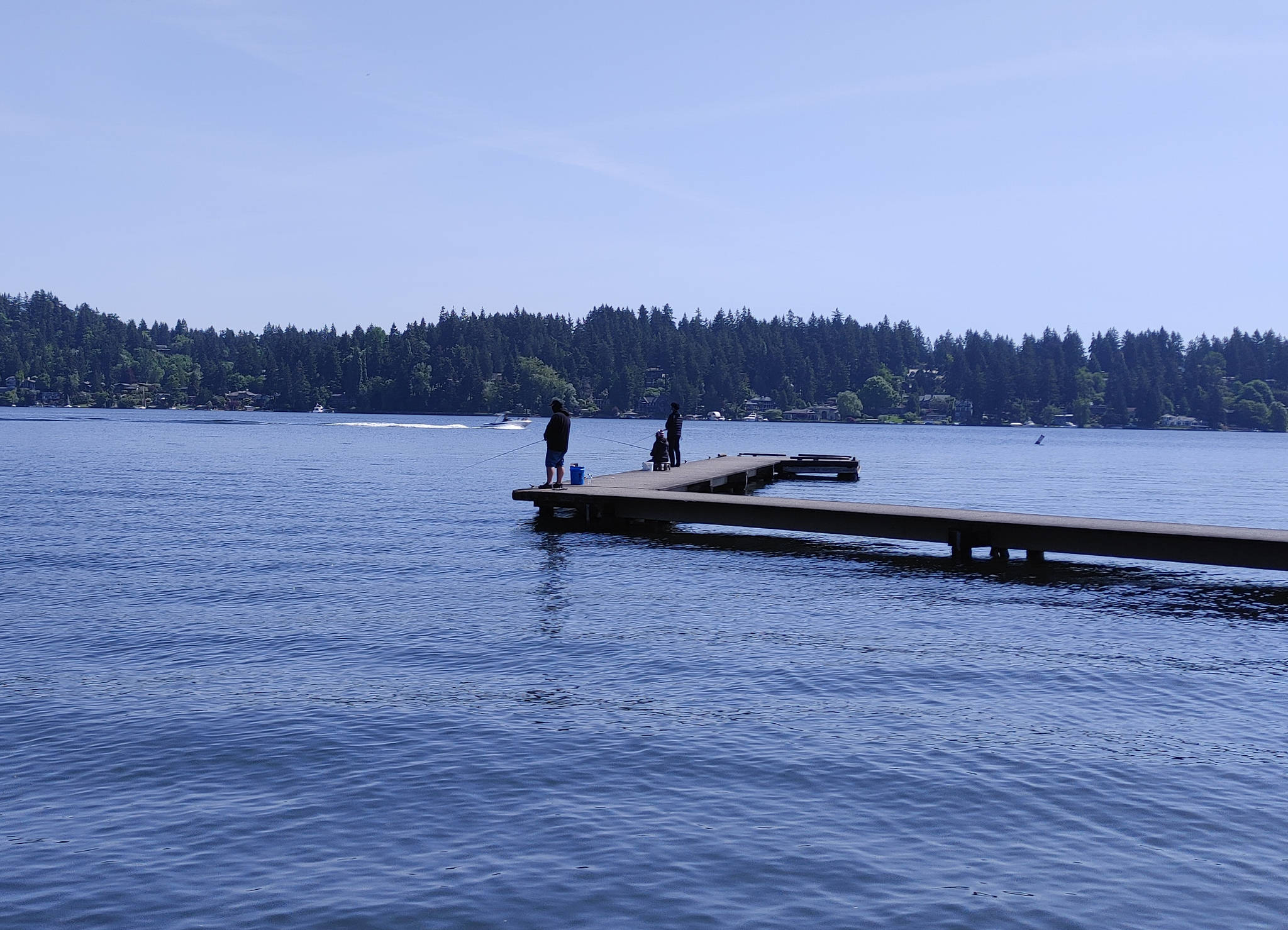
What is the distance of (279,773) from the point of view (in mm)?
10180

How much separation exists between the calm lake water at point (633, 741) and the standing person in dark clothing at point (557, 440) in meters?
4.92

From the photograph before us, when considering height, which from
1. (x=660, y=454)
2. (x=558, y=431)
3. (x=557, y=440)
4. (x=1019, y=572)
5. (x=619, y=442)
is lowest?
(x=1019, y=572)

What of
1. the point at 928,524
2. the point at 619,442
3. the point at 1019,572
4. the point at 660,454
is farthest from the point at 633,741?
the point at 619,442

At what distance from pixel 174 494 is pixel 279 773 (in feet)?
119

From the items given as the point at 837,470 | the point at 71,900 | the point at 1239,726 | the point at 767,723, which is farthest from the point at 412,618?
the point at 837,470

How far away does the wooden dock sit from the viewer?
875 inches

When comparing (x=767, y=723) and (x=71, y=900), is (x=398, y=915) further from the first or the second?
(x=767, y=723)

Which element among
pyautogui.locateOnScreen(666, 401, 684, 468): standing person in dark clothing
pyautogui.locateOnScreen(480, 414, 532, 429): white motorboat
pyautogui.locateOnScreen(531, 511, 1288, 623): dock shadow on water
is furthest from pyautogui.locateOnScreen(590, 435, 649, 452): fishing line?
pyautogui.locateOnScreen(531, 511, 1288, 623): dock shadow on water

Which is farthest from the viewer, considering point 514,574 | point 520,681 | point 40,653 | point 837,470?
point 837,470

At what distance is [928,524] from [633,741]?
15810 millimetres

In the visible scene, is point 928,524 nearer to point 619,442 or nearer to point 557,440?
point 557,440

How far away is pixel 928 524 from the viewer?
84.3ft

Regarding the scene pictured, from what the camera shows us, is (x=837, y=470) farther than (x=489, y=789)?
Yes

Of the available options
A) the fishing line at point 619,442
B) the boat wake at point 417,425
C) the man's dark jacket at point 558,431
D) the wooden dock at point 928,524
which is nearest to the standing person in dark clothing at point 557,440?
the man's dark jacket at point 558,431
